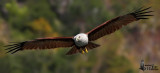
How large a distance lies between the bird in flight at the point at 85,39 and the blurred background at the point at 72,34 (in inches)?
489

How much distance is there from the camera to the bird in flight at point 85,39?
1809 cm

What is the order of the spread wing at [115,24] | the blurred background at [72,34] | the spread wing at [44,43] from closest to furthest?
the spread wing at [115,24] → the spread wing at [44,43] → the blurred background at [72,34]

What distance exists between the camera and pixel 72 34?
59.8m

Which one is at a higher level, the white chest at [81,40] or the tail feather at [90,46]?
the white chest at [81,40]

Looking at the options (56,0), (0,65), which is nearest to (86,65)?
(0,65)

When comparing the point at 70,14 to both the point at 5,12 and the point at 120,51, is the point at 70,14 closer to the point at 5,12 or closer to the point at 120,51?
the point at 5,12

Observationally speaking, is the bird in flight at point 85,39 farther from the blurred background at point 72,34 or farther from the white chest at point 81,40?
the blurred background at point 72,34

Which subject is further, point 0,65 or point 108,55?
point 108,55

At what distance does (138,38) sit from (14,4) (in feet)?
68.4

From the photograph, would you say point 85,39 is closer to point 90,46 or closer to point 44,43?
point 90,46

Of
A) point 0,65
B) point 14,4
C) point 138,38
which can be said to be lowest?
point 0,65

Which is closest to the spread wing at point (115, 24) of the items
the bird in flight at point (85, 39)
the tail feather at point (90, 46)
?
the bird in flight at point (85, 39)

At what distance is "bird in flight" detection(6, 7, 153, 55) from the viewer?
1809 centimetres

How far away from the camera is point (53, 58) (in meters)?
49.6
